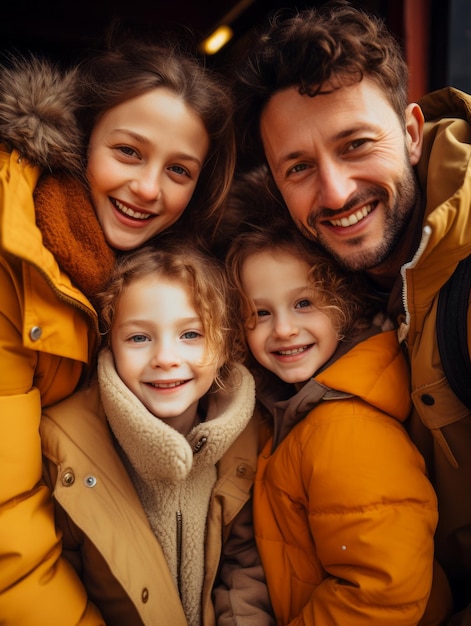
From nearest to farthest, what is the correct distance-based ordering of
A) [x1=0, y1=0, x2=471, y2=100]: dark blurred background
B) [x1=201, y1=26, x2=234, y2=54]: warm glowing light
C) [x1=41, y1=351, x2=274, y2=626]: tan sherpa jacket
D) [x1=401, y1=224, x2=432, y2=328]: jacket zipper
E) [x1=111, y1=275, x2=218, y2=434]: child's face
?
[x1=401, y1=224, x2=432, y2=328]: jacket zipper
[x1=41, y1=351, x2=274, y2=626]: tan sherpa jacket
[x1=111, y1=275, x2=218, y2=434]: child's face
[x1=0, y1=0, x2=471, y2=100]: dark blurred background
[x1=201, y1=26, x2=234, y2=54]: warm glowing light

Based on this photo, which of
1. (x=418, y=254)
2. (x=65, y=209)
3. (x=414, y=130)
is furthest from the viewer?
(x=414, y=130)

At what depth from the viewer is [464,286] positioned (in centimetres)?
157

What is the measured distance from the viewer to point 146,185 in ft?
5.91

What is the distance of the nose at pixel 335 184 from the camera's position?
1.75 m

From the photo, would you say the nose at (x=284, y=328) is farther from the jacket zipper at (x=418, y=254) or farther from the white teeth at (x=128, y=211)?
the white teeth at (x=128, y=211)

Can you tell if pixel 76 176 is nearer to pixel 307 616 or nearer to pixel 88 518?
pixel 88 518

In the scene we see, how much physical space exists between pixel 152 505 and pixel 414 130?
5.38 feet

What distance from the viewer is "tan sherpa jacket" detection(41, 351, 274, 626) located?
1.56m

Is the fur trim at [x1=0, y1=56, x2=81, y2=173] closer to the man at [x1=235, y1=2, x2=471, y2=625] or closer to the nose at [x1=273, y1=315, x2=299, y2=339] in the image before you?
the man at [x1=235, y1=2, x2=471, y2=625]

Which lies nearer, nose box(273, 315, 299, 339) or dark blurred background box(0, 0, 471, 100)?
nose box(273, 315, 299, 339)

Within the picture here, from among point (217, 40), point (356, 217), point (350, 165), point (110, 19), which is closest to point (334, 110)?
point (350, 165)

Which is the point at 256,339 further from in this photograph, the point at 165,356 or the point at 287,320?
the point at 165,356

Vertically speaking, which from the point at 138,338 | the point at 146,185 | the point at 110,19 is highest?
the point at 110,19

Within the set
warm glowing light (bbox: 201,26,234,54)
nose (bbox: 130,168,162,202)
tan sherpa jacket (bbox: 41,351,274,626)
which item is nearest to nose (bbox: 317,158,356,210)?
nose (bbox: 130,168,162,202)
